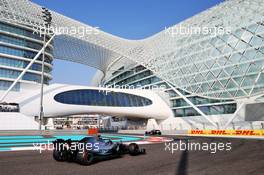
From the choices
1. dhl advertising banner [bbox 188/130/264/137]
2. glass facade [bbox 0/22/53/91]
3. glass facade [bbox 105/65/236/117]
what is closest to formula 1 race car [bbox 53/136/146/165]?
dhl advertising banner [bbox 188/130/264/137]

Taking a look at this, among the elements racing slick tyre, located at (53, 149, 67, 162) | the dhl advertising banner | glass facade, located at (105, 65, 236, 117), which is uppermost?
glass facade, located at (105, 65, 236, 117)

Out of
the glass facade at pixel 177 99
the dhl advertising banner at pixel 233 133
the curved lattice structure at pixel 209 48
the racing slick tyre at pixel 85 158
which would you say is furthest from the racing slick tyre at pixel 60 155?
the glass facade at pixel 177 99

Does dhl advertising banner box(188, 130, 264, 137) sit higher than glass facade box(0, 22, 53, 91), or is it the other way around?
glass facade box(0, 22, 53, 91)

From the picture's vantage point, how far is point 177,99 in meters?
67.4

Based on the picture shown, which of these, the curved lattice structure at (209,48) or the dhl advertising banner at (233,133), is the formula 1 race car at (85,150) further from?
the curved lattice structure at (209,48)

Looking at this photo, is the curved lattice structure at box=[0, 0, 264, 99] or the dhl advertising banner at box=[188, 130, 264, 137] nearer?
the dhl advertising banner at box=[188, 130, 264, 137]

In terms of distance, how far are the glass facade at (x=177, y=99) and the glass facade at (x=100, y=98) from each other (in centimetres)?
653

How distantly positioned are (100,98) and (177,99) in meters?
17.8

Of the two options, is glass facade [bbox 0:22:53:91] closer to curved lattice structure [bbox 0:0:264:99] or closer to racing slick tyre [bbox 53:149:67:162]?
curved lattice structure [bbox 0:0:264:99]

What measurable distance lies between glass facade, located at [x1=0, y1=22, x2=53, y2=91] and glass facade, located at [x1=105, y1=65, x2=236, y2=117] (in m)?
27.6

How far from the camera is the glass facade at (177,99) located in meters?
56.4

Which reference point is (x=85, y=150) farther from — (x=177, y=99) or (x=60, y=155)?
(x=177, y=99)

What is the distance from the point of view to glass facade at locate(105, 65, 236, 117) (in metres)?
56.4

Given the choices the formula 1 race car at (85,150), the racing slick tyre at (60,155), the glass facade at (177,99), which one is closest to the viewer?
the formula 1 race car at (85,150)
